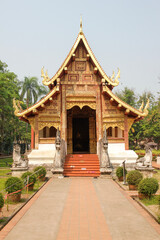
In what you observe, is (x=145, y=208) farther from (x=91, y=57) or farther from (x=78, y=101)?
(x=91, y=57)

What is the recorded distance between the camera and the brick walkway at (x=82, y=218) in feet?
18.7

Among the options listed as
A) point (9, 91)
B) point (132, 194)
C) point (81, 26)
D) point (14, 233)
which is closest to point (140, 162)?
point (132, 194)

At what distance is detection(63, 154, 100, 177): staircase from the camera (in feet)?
48.8

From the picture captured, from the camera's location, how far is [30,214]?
24.2 feet

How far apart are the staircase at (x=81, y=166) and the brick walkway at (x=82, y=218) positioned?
13.8ft

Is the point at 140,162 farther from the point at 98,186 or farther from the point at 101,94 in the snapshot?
the point at 101,94

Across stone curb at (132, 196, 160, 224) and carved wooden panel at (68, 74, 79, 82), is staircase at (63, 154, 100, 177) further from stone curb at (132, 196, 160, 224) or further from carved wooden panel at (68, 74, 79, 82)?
stone curb at (132, 196, 160, 224)

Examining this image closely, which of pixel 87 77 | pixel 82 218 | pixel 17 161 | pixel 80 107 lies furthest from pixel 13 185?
pixel 87 77

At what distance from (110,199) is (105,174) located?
523 centimetres

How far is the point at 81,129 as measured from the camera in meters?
23.1

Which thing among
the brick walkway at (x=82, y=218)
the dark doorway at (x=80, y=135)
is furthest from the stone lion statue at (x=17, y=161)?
the dark doorway at (x=80, y=135)

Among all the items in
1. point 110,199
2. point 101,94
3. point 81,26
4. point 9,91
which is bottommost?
point 110,199

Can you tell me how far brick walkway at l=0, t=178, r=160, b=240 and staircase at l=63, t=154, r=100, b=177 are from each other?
13.8 ft

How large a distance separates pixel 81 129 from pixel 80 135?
58 cm
